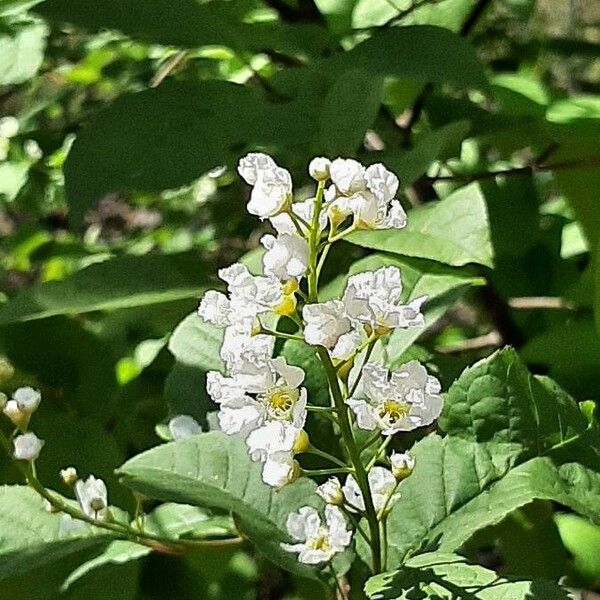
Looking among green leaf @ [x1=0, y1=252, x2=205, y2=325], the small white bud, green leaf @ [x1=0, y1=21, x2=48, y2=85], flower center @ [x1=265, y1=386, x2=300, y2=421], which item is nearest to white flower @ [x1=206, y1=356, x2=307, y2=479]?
flower center @ [x1=265, y1=386, x2=300, y2=421]

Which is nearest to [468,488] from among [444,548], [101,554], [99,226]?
[444,548]

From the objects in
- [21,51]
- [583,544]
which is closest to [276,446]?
[583,544]

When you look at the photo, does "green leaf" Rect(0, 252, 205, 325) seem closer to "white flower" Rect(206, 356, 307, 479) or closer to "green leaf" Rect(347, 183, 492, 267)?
"green leaf" Rect(347, 183, 492, 267)

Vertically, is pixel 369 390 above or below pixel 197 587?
A: above

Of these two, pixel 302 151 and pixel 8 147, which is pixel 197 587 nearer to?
pixel 302 151

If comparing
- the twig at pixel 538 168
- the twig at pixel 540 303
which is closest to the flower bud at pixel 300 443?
the twig at pixel 538 168

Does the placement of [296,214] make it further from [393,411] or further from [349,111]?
[349,111]
